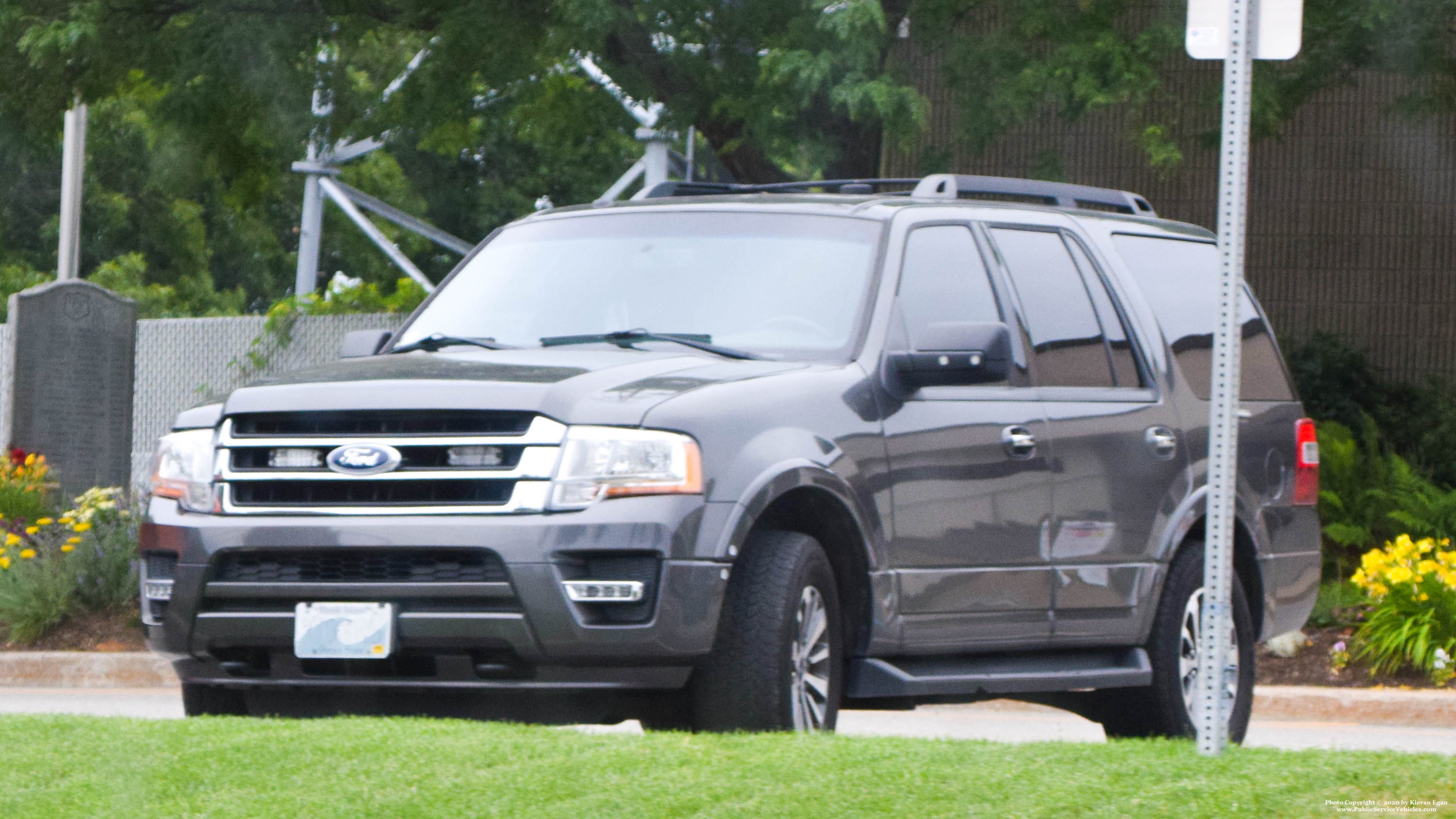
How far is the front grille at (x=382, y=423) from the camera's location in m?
6.20

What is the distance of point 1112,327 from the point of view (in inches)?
325

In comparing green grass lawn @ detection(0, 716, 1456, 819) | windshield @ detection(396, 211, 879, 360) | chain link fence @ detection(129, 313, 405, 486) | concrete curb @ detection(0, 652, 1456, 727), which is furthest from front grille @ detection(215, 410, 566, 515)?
chain link fence @ detection(129, 313, 405, 486)

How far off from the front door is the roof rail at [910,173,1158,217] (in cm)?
37

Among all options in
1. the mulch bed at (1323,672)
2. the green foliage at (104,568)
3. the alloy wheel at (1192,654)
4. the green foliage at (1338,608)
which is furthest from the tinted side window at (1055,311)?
the green foliage at (104,568)

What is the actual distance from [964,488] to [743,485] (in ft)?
4.03

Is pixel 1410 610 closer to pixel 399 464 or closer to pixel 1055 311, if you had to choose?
pixel 1055 311

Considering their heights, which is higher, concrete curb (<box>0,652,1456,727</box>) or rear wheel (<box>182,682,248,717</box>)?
rear wheel (<box>182,682,248,717</box>)

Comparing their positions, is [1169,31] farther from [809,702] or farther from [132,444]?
[132,444]

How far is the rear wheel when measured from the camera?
691cm

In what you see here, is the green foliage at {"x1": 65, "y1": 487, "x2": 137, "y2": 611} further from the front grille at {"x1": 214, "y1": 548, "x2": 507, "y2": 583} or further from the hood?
the front grille at {"x1": 214, "y1": 548, "x2": 507, "y2": 583}

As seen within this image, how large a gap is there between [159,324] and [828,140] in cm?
702

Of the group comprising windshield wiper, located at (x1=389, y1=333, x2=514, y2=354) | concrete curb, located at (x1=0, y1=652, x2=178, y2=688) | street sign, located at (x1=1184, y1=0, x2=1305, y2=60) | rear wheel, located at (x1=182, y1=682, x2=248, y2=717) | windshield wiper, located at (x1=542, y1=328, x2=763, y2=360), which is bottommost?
concrete curb, located at (x1=0, y1=652, x2=178, y2=688)

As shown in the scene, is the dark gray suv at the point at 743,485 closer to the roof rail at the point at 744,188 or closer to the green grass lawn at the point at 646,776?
the roof rail at the point at 744,188

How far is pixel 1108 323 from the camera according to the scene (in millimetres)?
8242
